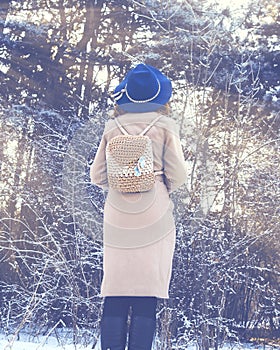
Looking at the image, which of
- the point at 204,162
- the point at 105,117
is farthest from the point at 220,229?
the point at 105,117

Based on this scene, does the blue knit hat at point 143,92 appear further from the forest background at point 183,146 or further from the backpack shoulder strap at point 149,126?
the forest background at point 183,146

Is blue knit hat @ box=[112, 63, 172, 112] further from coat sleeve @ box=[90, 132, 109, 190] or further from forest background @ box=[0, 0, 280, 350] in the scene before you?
forest background @ box=[0, 0, 280, 350]

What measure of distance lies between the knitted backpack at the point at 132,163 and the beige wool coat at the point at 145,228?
38 millimetres

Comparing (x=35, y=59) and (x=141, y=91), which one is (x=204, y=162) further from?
(x=141, y=91)

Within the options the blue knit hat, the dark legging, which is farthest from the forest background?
the blue knit hat

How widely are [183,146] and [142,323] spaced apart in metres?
3.77

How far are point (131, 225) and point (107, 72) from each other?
481 centimetres

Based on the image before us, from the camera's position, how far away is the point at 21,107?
24.6 ft

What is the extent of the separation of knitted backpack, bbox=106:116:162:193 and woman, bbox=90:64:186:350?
4 centimetres

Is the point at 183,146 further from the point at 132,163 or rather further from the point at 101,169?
the point at 132,163

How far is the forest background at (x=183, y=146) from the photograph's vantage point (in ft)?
20.3

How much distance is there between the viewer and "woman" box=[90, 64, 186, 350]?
2.71m

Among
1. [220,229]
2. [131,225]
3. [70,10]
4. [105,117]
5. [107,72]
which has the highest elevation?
[70,10]

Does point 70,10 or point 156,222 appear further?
point 70,10
